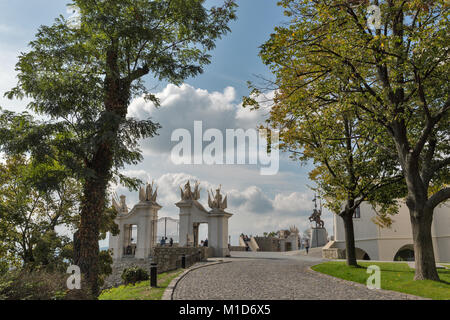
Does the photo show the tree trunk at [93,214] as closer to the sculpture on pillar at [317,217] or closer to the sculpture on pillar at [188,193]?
the sculpture on pillar at [188,193]

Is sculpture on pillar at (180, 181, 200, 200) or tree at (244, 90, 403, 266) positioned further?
sculpture on pillar at (180, 181, 200, 200)

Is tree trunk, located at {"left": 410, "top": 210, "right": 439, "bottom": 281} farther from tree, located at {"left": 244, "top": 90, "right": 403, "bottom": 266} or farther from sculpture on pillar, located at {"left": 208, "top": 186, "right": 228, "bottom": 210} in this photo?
sculpture on pillar, located at {"left": 208, "top": 186, "right": 228, "bottom": 210}

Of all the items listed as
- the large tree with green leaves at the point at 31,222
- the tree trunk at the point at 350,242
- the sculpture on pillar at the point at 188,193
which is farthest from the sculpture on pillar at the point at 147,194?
the tree trunk at the point at 350,242

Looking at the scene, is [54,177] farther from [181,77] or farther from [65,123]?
[181,77]

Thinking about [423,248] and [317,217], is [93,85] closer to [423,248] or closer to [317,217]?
[423,248]

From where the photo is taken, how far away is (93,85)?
1401cm

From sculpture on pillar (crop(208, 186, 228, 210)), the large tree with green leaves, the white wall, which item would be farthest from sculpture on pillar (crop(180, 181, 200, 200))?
the white wall

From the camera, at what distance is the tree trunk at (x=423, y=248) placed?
11.7 m

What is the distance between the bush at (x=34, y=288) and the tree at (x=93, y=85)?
2993 mm

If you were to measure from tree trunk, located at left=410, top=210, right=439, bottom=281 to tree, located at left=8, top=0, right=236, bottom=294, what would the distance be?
1046 cm

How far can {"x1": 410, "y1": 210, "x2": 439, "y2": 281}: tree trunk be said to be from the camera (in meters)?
11.7

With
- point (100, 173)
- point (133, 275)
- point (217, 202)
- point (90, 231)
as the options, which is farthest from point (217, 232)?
point (100, 173)

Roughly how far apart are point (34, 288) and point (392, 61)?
42.1ft
